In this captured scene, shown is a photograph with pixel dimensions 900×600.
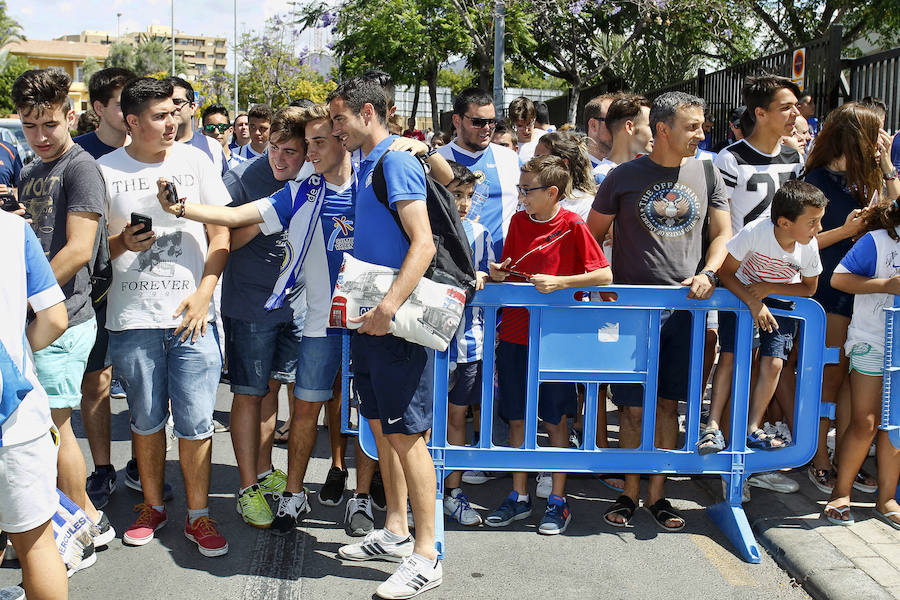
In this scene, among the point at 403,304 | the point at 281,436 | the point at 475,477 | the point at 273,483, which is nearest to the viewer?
the point at 403,304

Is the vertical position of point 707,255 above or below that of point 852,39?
below

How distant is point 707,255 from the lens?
461 cm

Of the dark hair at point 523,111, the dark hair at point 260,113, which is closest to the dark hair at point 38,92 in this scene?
the dark hair at point 260,113

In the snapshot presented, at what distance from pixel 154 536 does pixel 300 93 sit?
38.5 metres

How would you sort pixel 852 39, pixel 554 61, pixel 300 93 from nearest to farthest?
1. pixel 852 39
2. pixel 554 61
3. pixel 300 93

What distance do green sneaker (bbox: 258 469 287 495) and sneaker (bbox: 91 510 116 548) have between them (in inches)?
31.1

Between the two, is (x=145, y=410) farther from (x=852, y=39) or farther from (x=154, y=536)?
(x=852, y=39)

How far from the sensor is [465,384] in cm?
474

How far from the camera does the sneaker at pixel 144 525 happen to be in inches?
167

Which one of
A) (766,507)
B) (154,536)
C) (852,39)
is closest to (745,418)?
(766,507)

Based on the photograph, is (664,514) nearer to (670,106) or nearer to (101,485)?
(670,106)

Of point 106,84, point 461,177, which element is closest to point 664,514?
point 461,177

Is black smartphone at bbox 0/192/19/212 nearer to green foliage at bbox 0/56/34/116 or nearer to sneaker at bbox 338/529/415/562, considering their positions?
sneaker at bbox 338/529/415/562

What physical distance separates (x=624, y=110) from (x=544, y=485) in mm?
2519
